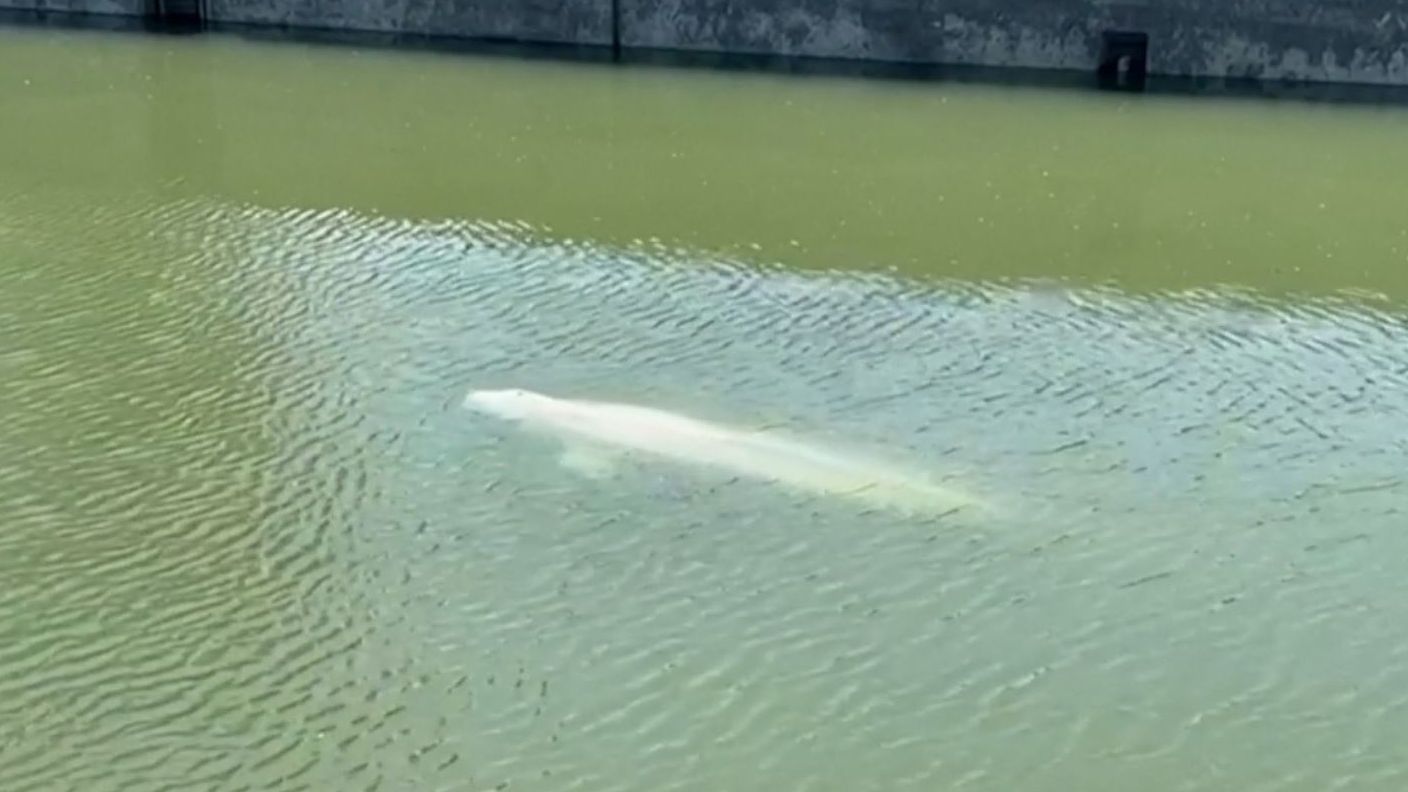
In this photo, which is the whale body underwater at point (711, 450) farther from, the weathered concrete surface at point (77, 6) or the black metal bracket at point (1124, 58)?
the weathered concrete surface at point (77, 6)

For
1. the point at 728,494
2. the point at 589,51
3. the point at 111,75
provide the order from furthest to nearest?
the point at 589,51 < the point at 111,75 < the point at 728,494

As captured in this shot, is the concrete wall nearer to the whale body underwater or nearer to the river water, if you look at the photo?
the river water

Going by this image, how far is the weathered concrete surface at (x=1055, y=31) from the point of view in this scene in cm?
1243

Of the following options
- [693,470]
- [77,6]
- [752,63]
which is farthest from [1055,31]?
[77,6]

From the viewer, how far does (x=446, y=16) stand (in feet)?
45.1

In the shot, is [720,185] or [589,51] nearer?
[720,185]

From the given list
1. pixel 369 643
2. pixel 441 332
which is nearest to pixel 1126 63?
pixel 441 332

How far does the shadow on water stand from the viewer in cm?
1245

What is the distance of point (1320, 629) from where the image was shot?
4914 millimetres

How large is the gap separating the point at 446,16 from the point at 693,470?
29.5 feet

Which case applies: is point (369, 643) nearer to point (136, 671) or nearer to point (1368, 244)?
point (136, 671)

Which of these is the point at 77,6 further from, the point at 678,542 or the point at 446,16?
the point at 678,542

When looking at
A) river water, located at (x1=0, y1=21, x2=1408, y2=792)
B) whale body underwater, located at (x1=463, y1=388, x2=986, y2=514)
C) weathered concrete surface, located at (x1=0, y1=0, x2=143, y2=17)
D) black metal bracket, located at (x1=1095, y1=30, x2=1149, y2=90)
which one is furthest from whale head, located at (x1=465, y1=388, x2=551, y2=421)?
weathered concrete surface, located at (x1=0, y1=0, x2=143, y2=17)

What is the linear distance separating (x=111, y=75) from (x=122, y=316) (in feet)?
19.6
